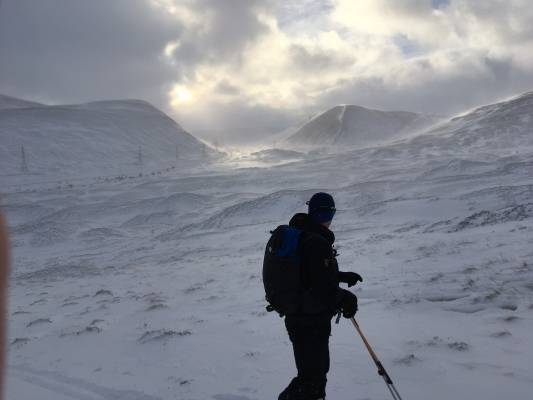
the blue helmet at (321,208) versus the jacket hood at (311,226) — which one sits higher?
the blue helmet at (321,208)

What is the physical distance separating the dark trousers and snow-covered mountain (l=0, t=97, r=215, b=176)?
87.9 m

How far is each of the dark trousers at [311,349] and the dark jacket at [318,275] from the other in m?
0.12

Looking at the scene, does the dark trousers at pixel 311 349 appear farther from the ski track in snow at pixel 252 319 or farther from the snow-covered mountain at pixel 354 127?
the snow-covered mountain at pixel 354 127

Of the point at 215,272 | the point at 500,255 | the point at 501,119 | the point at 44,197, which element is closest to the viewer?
the point at 500,255

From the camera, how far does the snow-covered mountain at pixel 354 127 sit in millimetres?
151875

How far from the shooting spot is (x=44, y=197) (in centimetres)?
5719

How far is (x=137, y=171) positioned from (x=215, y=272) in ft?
248

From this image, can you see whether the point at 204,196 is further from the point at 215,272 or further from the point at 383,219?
the point at 215,272

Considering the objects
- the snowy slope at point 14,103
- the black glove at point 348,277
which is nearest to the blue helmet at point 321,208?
the black glove at point 348,277

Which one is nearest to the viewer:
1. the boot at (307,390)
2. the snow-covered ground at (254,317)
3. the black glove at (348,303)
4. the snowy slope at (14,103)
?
the black glove at (348,303)

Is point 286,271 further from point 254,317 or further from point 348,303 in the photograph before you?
point 254,317

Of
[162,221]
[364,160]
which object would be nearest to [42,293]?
[162,221]

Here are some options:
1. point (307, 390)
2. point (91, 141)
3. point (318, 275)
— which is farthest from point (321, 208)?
point (91, 141)

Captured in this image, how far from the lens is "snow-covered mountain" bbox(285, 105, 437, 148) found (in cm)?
15188
